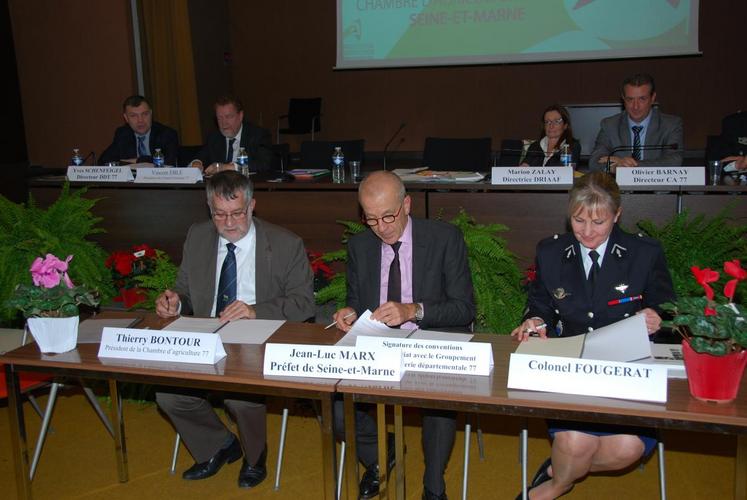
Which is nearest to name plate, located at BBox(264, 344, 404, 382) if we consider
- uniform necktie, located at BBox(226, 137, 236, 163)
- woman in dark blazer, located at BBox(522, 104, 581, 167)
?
woman in dark blazer, located at BBox(522, 104, 581, 167)

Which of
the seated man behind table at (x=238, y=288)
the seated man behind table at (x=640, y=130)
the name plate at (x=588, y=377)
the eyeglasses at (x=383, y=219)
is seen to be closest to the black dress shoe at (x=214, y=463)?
the seated man behind table at (x=238, y=288)

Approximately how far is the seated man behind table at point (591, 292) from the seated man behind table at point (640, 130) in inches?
74.9

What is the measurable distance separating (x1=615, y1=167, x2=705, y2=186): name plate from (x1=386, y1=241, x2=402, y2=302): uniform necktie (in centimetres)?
181

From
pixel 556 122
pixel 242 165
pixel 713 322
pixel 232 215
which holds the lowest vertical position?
pixel 713 322

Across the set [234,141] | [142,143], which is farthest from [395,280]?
[142,143]

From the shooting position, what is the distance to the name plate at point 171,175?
451cm

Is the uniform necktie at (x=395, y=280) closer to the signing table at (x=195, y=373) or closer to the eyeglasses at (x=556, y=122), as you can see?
the signing table at (x=195, y=373)

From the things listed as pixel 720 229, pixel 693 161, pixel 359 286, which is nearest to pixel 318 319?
pixel 359 286

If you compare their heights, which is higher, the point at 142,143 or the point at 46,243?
the point at 142,143

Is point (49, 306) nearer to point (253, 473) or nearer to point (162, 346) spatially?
point (162, 346)

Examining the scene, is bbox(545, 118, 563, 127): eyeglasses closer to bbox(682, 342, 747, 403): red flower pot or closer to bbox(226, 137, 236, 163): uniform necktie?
bbox(226, 137, 236, 163): uniform necktie

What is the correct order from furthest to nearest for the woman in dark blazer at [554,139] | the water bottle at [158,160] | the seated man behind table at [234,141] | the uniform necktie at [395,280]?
1. the seated man behind table at [234,141]
2. the water bottle at [158,160]
3. the woman in dark blazer at [554,139]
4. the uniform necktie at [395,280]

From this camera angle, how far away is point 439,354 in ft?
6.49

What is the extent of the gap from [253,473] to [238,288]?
2.46 ft
